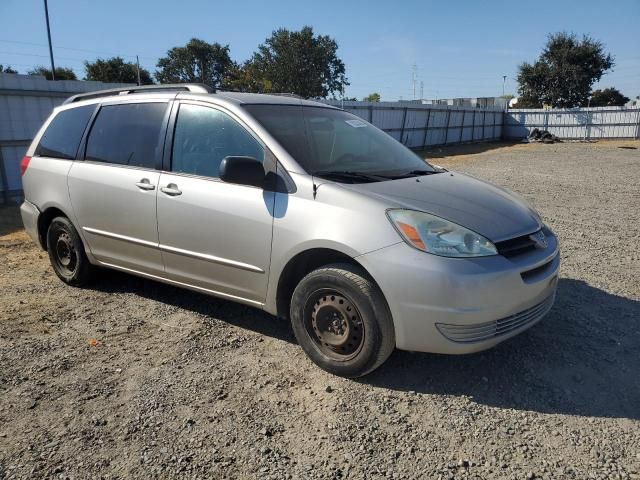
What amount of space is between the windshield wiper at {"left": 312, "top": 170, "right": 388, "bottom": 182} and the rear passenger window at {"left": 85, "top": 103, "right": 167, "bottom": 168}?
141 cm

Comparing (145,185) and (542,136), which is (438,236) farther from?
(542,136)

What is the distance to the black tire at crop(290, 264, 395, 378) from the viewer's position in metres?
2.84

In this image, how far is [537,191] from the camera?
35.4ft

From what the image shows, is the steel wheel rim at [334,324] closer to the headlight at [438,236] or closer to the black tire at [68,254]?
the headlight at [438,236]

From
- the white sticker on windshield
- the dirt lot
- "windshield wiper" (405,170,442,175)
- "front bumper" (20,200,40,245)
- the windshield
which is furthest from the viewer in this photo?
"front bumper" (20,200,40,245)

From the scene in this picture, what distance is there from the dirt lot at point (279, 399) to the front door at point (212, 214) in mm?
514

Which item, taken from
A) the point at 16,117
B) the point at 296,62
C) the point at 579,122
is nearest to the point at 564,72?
the point at 579,122

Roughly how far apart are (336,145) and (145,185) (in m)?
1.50

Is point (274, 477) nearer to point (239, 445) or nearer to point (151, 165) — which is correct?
point (239, 445)

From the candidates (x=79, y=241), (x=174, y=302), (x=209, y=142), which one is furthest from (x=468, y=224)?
(x=79, y=241)

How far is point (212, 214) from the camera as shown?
3.41 metres

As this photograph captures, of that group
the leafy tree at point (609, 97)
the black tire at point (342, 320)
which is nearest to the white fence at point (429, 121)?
the black tire at point (342, 320)

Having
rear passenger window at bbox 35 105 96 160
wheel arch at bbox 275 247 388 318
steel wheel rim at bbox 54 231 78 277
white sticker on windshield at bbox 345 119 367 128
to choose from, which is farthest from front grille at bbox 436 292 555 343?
rear passenger window at bbox 35 105 96 160

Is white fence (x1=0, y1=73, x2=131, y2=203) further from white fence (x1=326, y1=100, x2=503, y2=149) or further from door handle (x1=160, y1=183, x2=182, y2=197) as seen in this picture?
white fence (x1=326, y1=100, x2=503, y2=149)
